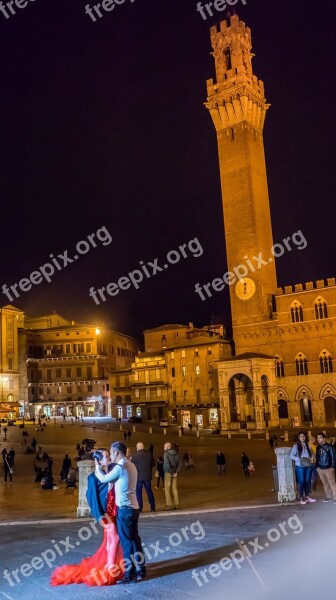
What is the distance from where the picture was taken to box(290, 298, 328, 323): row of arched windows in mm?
50312

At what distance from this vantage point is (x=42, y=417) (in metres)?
62.0

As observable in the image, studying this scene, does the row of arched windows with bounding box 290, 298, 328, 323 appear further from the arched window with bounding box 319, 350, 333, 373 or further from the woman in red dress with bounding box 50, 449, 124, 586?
the woman in red dress with bounding box 50, 449, 124, 586

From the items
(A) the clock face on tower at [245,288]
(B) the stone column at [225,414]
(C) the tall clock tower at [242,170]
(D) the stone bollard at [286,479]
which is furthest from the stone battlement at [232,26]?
(D) the stone bollard at [286,479]

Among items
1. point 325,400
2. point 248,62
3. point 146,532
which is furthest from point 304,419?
point 146,532

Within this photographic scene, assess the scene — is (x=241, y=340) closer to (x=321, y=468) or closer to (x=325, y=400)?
(x=325, y=400)

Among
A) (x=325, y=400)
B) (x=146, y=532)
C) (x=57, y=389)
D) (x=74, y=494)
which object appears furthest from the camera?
(x=57, y=389)

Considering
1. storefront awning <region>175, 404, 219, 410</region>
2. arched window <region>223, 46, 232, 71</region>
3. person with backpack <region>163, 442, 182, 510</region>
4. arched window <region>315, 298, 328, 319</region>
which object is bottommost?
person with backpack <region>163, 442, 182, 510</region>

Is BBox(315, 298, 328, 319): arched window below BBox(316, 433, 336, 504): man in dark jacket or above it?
above

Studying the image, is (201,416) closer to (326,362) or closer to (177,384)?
(177,384)

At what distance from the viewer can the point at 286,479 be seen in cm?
1262

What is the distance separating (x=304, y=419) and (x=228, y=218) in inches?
805

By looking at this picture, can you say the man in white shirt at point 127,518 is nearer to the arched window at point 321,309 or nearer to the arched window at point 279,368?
the arched window at point 321,309

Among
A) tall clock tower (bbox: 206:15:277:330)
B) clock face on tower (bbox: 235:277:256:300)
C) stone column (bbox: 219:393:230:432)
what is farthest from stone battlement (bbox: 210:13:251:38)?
stone column (bbox: 219:393:230:432)

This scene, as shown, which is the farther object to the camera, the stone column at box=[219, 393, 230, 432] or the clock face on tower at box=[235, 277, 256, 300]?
the clock face on tower at box=[235, 277, 256, 300]
